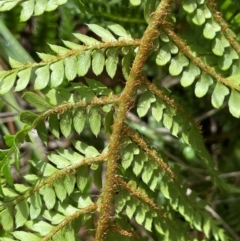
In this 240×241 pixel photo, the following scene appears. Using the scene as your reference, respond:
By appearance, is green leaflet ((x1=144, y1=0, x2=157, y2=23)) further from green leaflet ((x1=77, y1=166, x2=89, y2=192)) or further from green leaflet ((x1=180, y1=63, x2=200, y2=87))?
green leaflet ((x1=77, y1=166, x2=89, y2=192))

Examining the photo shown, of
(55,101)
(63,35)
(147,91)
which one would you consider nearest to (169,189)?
(147,91)

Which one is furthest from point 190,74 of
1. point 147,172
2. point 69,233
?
point 69,233

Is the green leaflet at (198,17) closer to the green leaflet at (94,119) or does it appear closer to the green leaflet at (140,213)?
the green leaflet at (94,119)

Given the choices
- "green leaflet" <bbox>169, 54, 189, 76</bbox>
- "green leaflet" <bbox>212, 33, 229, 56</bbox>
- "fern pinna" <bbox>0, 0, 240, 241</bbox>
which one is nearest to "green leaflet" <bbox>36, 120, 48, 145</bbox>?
"fern pinna" <bbox>0, 0, 240, 241</bbox>

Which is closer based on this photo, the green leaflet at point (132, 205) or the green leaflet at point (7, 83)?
the green leaflet at point (7, 83)

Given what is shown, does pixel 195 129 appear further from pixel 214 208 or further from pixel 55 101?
pixel 214 208

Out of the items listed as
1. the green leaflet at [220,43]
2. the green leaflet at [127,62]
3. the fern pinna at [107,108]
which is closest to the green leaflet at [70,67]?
the fern pinna at [107,108]
